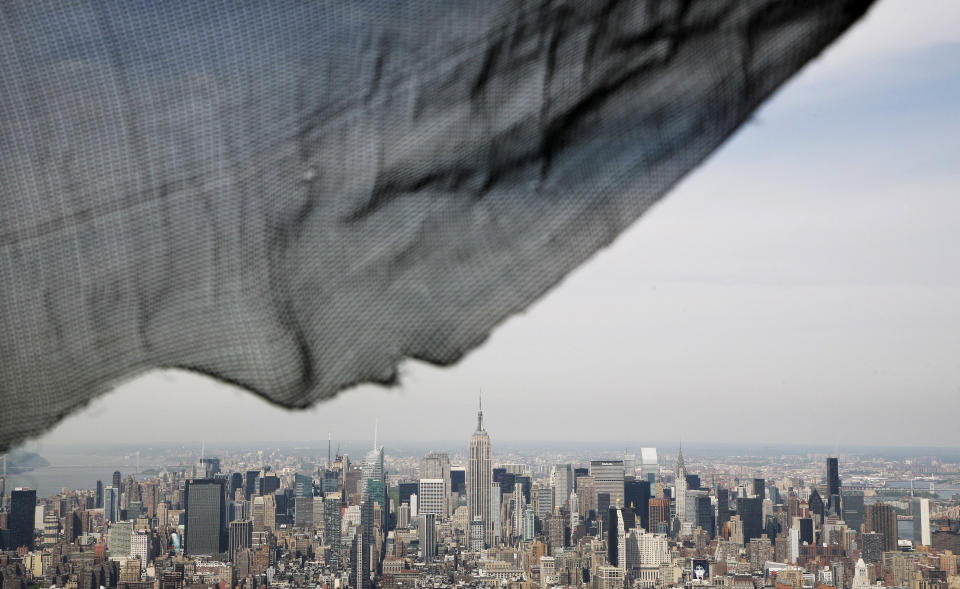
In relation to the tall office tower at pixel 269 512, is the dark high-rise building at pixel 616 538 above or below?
below

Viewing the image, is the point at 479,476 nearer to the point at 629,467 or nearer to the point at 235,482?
the point at 629,467

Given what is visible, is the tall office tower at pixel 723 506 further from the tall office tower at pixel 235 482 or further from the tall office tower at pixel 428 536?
the tall office tower at pixel 235 482

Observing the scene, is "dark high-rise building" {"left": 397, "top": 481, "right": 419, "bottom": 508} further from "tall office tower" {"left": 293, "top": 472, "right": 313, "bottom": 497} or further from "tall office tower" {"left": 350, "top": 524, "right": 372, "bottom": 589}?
"tall office tower" {"left": 293, "top": 472, "right": 313, "bottom": 497}

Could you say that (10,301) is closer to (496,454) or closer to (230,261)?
(230,261)

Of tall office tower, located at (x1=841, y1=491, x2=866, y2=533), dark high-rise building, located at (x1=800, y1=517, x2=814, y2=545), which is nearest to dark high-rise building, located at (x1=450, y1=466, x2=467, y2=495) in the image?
dark high-rise building, located at (x1=800, y1=517, x2=814, y2=545)

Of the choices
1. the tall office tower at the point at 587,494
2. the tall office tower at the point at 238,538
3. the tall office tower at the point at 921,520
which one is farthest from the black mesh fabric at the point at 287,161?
the tall office tower at the point at 587,494

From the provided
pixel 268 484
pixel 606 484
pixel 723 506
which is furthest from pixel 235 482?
pixel 723 506

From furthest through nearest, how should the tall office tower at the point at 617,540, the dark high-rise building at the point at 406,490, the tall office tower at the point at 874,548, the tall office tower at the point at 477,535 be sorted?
the dark high-rise building at the point at 406,490 < the tall office tower at the point at 617,540 < the tall office tower at the point at 477,535 < the tall office tower at the point at 874,548
